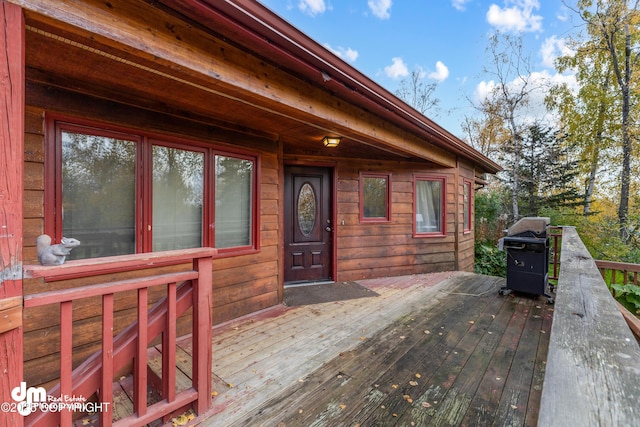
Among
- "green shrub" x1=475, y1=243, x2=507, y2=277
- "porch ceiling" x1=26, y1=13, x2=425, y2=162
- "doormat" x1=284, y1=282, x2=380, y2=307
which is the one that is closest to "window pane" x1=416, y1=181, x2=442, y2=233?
"doormat" x1=284, y1=282, x2=380, y2=307

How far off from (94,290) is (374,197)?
4.25 metres

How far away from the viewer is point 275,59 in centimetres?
200

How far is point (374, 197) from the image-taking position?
16.4 feet

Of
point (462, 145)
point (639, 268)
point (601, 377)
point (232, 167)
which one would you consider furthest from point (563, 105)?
point (601, 377)

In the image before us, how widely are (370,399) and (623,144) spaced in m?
9.88

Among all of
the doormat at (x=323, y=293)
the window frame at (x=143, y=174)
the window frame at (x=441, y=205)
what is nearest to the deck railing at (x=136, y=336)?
the window frame at (x=143, y=174)

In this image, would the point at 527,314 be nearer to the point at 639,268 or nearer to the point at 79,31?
the point at 639,268

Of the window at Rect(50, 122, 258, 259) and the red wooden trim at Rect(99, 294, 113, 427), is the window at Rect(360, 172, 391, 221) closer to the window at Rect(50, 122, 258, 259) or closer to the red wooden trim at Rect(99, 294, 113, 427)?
the window at Rect(50, 122, 258, 259)

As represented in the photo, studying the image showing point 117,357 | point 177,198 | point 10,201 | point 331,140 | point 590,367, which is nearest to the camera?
point 590,367

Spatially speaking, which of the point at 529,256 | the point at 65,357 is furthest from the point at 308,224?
the point at 65,357

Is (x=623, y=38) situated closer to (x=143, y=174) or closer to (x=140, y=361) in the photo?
(x=143, y=174)

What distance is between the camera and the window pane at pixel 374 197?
195 inches

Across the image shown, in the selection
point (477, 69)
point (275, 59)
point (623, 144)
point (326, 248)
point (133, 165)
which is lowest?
point (326, 248)

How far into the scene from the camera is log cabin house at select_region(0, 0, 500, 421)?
3.96ft
